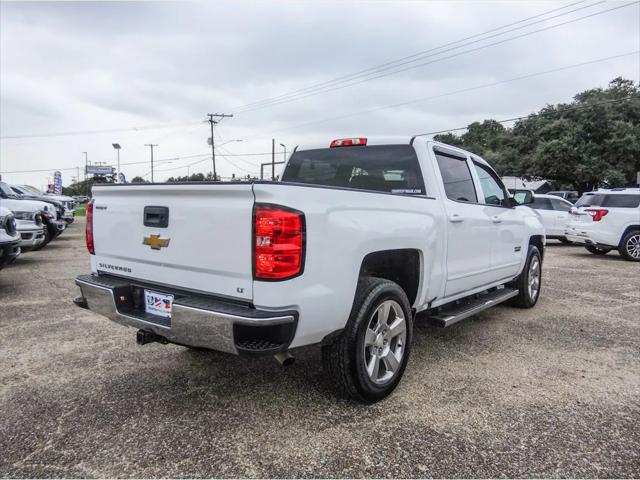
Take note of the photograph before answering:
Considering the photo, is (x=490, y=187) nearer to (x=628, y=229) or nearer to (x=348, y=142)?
(x=348, y=142)

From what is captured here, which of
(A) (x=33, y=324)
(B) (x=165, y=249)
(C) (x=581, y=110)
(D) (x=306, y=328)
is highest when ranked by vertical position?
(C) (x=581, y=110)

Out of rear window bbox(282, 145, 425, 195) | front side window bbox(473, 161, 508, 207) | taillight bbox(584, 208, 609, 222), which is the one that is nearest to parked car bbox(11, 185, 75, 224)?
rear window bbox(282, 145, 425, 195)

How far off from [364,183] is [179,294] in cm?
194

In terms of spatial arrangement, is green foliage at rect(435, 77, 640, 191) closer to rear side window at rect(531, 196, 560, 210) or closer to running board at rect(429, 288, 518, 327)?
rear side window at rect(531, 196, 560, 210)

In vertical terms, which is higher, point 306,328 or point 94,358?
point 306,328

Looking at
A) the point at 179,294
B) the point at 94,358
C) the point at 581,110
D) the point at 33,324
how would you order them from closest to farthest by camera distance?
1. the point at 179,294
2. the point at 94,358
3. the point at 33,324
4. the point at 581,110

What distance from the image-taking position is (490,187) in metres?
5.12

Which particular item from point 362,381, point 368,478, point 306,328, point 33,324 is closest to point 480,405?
point 362,381

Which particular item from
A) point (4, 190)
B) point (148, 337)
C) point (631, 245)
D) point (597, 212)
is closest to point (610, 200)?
point (597, 212)

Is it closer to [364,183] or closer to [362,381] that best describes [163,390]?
[362,381]

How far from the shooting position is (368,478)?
2314 millimetres

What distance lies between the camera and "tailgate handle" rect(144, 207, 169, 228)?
2.88 meters

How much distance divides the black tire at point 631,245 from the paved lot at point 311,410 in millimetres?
7121

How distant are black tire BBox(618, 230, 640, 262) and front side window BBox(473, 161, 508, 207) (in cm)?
745
